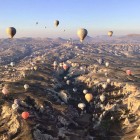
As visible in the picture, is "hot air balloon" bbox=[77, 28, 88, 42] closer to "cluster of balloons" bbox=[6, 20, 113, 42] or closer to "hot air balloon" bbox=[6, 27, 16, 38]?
"cluster of balloons" bbox=[6, 20, 113, 42]

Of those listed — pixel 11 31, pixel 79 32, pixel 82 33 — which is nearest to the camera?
pixel 82 33

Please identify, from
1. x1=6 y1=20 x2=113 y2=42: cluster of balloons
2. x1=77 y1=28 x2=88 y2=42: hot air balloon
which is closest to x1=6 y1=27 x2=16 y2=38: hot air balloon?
x1=6 y1=20 x2=113 y2=42: cluster of balloons

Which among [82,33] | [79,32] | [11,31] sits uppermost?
[79,32]

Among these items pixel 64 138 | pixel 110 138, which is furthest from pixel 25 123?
pixel 110 138

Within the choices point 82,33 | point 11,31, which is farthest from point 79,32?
point 11,31

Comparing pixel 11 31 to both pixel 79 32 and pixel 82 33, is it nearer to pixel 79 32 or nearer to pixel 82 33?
pixel 79 32

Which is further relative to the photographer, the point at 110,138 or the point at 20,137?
the point at 110,138

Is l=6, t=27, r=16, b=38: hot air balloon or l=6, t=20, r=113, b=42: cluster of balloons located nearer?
l=6, t=20, r=113, b=42: cluster of balloons

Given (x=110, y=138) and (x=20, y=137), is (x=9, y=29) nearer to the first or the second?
(x=20, y=137)

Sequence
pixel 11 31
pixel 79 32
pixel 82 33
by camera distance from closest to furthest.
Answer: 1. pixel 82 33
2. pixel 79 32
3. pixel 11 31

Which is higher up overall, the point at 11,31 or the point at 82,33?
the point at 82,33

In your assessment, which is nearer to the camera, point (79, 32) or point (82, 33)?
point (82, 33)
